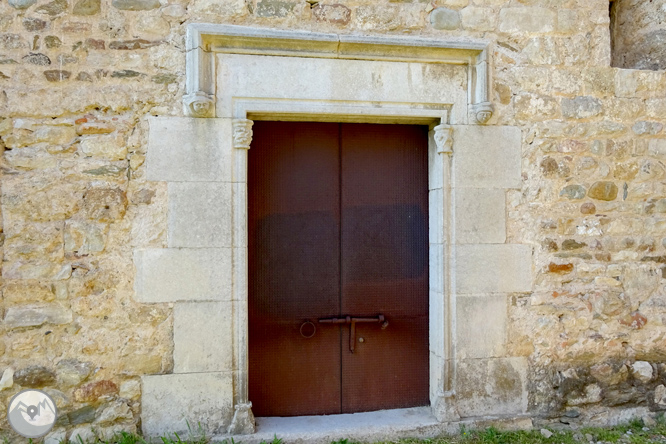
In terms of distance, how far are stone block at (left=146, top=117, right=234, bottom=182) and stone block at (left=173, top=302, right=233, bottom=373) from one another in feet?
2.36

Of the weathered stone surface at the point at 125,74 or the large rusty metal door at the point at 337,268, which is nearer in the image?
the weathered stone surface at the point at 125,74

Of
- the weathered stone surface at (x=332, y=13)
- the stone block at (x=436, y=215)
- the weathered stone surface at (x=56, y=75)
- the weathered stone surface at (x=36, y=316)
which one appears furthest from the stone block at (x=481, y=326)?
the weathered stone surface at (x=56, y=75)

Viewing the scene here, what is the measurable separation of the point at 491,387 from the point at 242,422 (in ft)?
4.92

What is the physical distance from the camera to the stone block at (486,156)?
290cm

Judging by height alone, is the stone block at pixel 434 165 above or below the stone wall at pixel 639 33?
below

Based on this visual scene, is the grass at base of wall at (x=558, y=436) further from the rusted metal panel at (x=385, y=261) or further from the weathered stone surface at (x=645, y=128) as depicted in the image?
the weathered stone surface at (x=645, y=128)

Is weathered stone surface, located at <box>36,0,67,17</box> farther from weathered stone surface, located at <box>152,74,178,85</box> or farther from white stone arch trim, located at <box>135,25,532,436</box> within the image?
white stone arch trim, located at <box>135,25,532,436</box>

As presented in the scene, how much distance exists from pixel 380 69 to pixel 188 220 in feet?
4.68

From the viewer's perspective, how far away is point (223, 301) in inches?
105

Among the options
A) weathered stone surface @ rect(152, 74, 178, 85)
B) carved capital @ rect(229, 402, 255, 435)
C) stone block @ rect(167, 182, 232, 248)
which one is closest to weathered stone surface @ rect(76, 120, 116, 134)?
weathered stone surface @ rect(152, 74, 178, 85)

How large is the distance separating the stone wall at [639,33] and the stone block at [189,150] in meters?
2.78

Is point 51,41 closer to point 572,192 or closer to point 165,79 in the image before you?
point 165,79

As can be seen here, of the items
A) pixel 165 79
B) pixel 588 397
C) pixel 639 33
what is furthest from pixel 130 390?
pixel 639 33

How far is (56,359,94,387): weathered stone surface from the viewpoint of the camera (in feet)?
8.37
